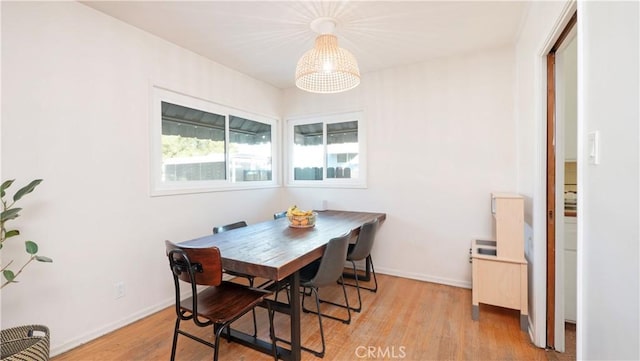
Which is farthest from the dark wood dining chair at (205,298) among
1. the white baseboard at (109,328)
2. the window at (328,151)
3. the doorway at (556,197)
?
the window at (328,151)

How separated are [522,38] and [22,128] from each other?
3.85 metres

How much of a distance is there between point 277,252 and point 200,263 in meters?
0.45

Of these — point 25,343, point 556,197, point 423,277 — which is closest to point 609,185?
point 556,197

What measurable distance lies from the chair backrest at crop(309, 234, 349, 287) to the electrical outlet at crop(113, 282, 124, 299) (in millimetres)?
1590

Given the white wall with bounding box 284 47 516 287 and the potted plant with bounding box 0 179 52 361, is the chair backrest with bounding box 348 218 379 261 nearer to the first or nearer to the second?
the white wall with bounding box 284 47 516 287

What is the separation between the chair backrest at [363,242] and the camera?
2500 mm

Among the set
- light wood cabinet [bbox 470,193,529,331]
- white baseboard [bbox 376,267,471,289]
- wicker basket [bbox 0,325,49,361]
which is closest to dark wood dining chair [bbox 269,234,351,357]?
light wood cabinet [bbox 470,193,529,331]

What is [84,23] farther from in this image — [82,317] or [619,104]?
[619,104]

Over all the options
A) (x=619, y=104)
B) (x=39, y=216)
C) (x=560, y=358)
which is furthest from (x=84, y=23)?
(x=560, y=358)

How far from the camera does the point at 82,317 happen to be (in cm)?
207

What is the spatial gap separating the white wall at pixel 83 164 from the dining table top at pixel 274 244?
659 mm

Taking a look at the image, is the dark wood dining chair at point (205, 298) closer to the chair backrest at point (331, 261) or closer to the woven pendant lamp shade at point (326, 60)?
the chair backrest at point (331, 261)

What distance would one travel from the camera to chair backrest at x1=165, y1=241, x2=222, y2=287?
1548 millimetres

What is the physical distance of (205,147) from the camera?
315 centimetres
